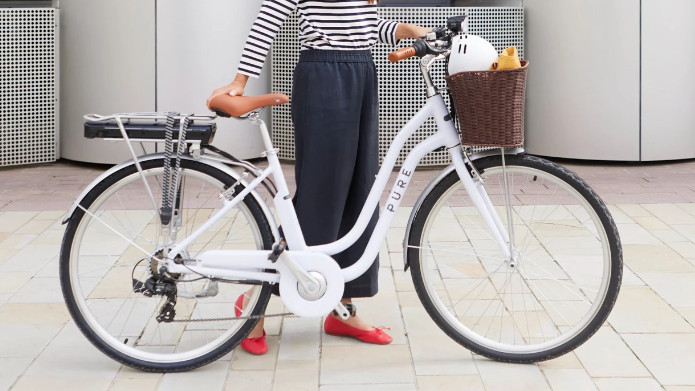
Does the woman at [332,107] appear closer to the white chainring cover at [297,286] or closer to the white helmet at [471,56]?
the white chainring cover at [297,286]

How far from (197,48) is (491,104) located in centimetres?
467

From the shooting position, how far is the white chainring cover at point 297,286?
372cm

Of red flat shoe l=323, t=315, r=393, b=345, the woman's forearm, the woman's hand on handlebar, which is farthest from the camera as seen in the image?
red flat shoe l=323, t=315, r=393, b=345

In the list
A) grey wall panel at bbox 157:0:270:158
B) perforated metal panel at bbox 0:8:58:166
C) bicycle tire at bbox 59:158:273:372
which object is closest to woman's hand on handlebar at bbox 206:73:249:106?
bicycle tire at bbox 59:158:273:372

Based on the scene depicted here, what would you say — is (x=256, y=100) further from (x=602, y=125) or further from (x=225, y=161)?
(x=602, y=125)

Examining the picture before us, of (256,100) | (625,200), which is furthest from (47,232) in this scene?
(625,200)

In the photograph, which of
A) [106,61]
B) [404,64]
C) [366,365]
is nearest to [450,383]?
[366,365]

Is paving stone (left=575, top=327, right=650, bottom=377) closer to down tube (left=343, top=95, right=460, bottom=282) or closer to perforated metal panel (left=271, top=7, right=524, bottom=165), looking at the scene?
down tube (left=343, top=95, right=460, bottom=282)

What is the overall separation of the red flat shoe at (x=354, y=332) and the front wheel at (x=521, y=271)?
27cm

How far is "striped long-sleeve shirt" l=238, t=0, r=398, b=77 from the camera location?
3.73 metres

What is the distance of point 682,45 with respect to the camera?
Result: 8.05 m

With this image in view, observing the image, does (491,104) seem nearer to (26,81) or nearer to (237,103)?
(237,103)

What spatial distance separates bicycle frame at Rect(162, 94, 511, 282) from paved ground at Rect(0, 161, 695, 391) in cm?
36

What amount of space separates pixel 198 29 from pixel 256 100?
441 cm
